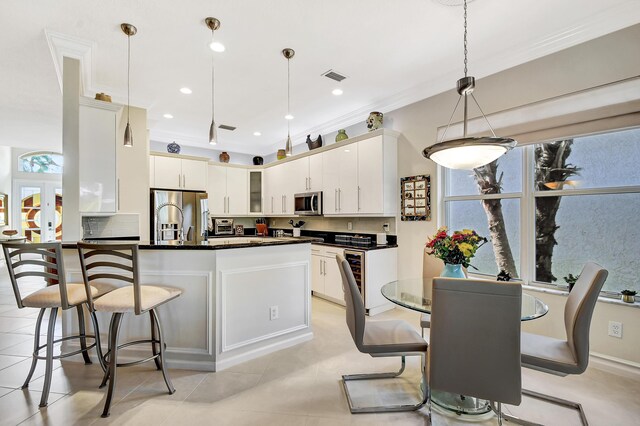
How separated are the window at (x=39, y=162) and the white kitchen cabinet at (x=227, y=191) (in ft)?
21.0

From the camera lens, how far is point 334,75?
344cm

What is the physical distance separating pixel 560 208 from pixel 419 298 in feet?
6.06

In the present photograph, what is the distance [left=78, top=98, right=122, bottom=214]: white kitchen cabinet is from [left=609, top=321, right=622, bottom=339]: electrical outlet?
4695 mm

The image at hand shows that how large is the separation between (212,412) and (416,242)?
9.43 ft

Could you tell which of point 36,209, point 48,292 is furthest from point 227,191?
point 36,209

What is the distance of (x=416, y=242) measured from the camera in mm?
3900

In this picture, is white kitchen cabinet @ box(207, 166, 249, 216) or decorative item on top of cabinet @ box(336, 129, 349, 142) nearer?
decorative item on top of cabinet @ box(336, 129, 349, 142)

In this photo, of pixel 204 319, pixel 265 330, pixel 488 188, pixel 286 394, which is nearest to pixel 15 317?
pixel 204 319

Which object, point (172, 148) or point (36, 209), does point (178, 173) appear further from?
point (36, 209)

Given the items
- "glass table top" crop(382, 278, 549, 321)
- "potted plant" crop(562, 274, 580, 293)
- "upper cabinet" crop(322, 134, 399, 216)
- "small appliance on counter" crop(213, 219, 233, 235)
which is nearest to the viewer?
"glass table top" crop(382, 278, 549, 321)

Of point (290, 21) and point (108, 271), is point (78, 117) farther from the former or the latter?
point (290, 21)

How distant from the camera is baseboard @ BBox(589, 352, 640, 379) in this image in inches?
93.7

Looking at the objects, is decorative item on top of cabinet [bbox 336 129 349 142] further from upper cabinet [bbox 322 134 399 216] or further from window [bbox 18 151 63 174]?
window [bbox 18 151 63 174]

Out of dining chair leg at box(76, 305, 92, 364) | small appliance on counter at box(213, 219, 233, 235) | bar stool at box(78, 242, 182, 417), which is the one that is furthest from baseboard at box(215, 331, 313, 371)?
small appliance on counter at box(213, 219, 233, 235)
